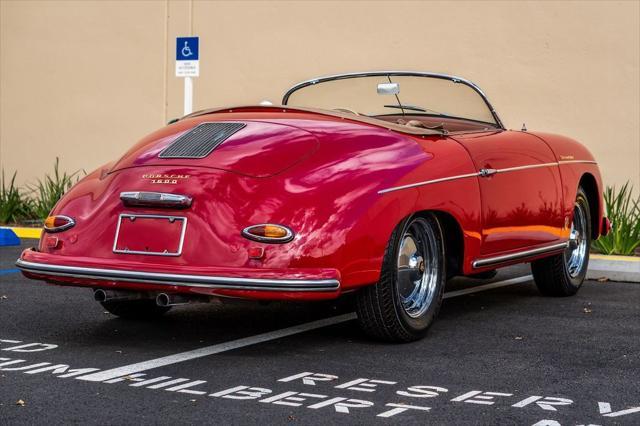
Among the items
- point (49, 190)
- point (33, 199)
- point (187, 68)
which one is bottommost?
point (33, 199)

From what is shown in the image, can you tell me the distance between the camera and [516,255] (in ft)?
22.6

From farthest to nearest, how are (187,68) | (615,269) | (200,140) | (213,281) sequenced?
1. (187,68)
2. (615,269)
3. (200,140)
4. (213,281)

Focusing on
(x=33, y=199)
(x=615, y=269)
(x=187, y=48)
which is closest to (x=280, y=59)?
(x=187, y=48)

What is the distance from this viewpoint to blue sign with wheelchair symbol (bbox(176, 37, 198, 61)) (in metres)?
12.0

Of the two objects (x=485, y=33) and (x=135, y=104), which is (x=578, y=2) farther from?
(x=135, y=104)

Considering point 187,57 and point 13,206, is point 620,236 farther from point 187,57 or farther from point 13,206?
point 13,206

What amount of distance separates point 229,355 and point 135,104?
8.67m

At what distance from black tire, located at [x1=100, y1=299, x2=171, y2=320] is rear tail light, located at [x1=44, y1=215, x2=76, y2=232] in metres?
0.87

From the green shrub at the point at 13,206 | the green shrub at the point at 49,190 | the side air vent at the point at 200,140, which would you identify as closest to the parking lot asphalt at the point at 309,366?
the side air vent at the point at 200,140

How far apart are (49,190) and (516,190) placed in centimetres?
829

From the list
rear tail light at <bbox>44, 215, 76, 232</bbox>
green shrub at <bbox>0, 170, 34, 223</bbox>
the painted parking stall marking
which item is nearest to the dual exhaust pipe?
rear tail light at <bbox>44, 215, 76, 232</bbox>

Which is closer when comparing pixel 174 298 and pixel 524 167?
pixel 174 298

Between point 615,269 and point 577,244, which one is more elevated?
point 577,244

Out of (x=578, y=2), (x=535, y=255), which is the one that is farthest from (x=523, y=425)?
(x=578, y=2)
